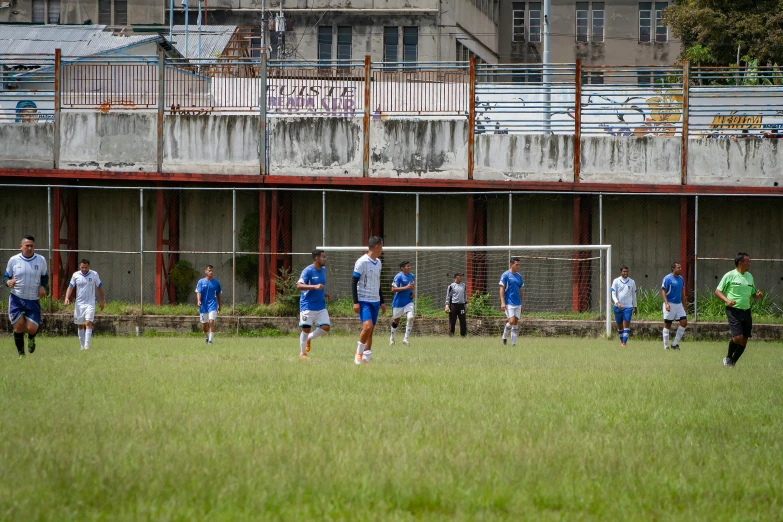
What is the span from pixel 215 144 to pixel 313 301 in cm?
1360

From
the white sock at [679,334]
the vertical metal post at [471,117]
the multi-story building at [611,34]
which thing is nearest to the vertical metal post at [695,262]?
the white sock at [679,334]

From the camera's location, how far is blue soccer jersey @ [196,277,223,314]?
24359mm

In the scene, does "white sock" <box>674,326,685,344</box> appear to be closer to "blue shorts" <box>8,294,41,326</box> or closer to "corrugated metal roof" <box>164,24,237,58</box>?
"blue shorts" <box>8,294,41,326</box>

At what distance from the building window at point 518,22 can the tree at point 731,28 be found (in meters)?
15.1

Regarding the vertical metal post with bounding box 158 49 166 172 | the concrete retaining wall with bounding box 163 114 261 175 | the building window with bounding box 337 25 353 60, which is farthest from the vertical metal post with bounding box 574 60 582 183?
the building window with bounding box 337 25 353 60

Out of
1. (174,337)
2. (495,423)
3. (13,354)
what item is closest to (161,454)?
(495,423)

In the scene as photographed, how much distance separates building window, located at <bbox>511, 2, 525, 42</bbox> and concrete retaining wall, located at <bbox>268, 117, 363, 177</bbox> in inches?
1117

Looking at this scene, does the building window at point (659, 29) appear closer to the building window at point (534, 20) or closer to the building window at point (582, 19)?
the building window at point (582, 19)

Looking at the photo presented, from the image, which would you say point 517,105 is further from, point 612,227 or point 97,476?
point 97,476

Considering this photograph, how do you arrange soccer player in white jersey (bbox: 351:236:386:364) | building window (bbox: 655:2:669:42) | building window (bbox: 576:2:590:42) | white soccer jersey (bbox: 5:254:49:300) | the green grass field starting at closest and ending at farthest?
the green grass field, soccer player in white jersey (bbox: 351:236:386:364), white soccer jersey (bbox: 5:254:49:300), building window (bbox: 655:2:669:42), building window (bbox: 576:2:590:42)

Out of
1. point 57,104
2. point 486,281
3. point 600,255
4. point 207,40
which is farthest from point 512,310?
point 207,40

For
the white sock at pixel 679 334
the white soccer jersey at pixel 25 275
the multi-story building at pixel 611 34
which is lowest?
the white sock at pixel 679 334

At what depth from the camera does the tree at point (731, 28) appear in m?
39.6

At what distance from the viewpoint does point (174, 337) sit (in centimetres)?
2705
